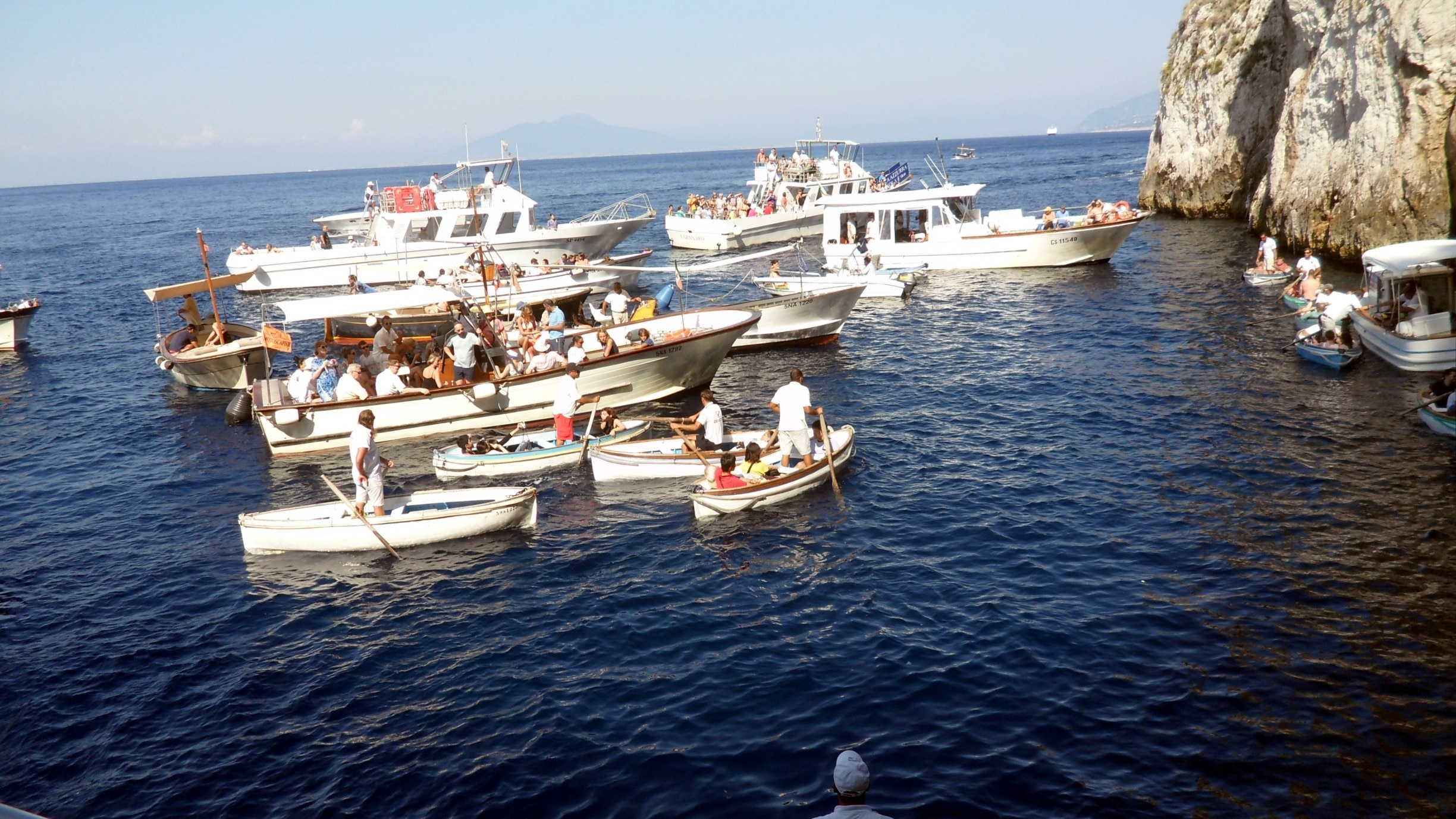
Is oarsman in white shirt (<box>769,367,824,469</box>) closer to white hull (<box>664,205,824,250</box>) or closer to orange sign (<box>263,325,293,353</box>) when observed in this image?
orange sign (<box>263,325,293,353</box>)

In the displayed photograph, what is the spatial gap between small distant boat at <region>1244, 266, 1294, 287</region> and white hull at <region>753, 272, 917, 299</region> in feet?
40.6

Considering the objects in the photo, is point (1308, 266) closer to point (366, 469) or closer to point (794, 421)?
point (794, 421)

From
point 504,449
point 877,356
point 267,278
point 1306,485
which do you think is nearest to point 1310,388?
point 1306,485

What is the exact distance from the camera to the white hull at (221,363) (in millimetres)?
28625

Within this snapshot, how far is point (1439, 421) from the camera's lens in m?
18.5

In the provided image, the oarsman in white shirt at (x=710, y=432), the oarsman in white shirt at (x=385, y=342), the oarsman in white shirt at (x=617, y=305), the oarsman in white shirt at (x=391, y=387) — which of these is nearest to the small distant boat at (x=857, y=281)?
the oarsman in white shirt at (x=617, y=305)

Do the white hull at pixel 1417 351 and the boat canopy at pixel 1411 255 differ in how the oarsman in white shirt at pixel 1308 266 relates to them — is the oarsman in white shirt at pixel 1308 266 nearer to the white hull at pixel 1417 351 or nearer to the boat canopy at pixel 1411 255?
the boat canopy at pixel 1411 255

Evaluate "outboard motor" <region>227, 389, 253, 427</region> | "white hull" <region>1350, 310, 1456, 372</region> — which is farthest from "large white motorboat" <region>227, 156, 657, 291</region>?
"white hull" <region>1350, 310, 1456, 372</region>

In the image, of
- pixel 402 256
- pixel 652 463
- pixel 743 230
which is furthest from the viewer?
pixel 743 230

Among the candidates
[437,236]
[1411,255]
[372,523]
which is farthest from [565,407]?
[437,236]

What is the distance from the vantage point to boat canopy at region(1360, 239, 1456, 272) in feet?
72.0

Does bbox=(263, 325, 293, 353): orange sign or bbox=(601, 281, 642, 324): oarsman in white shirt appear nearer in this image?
bbox=(263, 325, 293, 353): orange sign

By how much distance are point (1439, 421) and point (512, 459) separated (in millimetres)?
18869

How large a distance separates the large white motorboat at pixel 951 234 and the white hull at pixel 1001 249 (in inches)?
1.0
